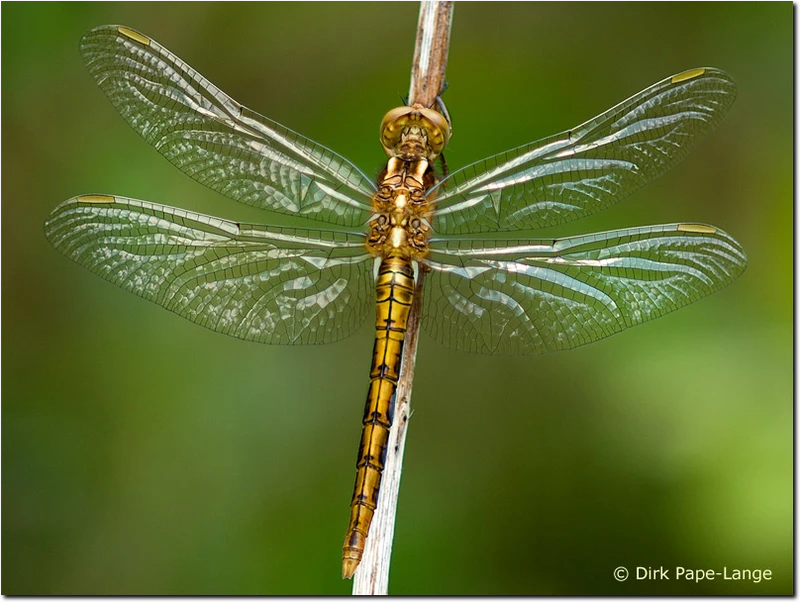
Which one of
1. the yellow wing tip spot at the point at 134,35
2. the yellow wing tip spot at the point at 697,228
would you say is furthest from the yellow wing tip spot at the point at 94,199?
the yellow wing tip spot at the point at 697,228

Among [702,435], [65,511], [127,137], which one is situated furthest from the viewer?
[127,137]

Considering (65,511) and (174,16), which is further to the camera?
(174,16)

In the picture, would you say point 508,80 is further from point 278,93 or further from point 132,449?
point 132,449

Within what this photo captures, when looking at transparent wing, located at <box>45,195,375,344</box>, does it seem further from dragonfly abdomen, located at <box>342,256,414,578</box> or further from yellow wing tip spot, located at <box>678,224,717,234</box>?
yellow wing tip spot, located at <box>678,224,717,234</box>

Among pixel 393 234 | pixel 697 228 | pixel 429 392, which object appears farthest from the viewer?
pixel 429 392

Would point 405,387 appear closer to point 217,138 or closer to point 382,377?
point 382,377

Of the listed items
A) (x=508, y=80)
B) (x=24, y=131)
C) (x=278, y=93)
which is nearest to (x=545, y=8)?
(x=508, y=80)

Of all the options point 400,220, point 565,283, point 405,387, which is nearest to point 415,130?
point 400,220

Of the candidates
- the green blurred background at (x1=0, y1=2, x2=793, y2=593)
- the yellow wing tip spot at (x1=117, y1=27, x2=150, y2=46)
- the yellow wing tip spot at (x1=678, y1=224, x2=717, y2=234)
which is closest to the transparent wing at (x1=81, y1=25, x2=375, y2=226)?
the yellow wing tip spot at (x1=117, y1=27, x2=150, y2=46)
